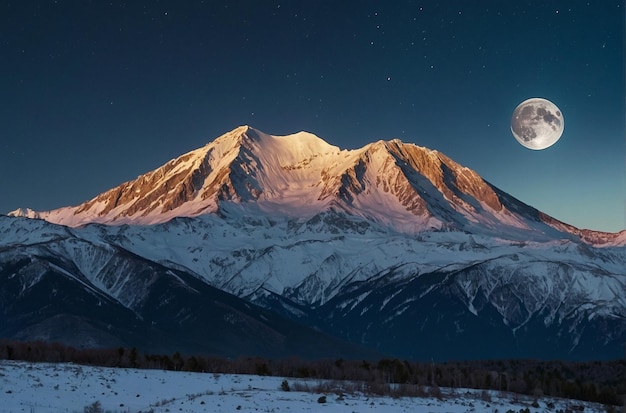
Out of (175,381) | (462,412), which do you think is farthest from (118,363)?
(462,412)

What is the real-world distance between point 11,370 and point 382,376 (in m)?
55.7

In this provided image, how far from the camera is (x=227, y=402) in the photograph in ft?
241

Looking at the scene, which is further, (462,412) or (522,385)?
(522,385)

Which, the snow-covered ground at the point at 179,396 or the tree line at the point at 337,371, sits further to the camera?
the tree line at the point at 337,371

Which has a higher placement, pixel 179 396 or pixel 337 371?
pixel 337 371

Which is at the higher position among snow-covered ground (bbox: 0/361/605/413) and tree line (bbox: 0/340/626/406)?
tree line (bbox: 0/340/626/406)

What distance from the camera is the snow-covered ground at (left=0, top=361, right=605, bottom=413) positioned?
70.0m

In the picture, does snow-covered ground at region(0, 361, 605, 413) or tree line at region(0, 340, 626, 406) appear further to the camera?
tree line at region(0, 340, 626, 406)

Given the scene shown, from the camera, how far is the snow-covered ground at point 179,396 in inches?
2756

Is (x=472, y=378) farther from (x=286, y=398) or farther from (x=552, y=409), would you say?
(x=286, y=398)

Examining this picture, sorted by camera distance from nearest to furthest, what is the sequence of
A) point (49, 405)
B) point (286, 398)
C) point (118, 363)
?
point (49, 405)
point (286, 398)
point (118, 363)

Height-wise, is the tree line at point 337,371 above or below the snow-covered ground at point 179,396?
above

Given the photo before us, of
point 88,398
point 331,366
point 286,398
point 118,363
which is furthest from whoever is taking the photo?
point 331,366

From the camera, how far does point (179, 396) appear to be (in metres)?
78.6
